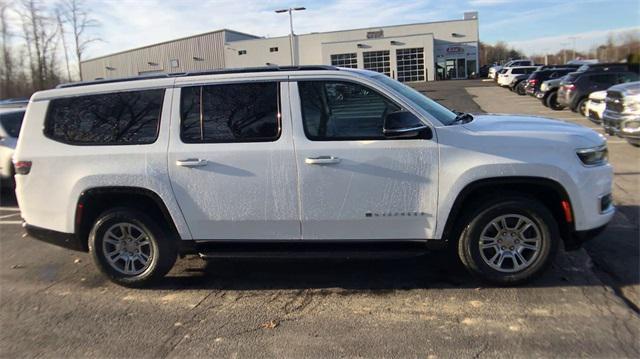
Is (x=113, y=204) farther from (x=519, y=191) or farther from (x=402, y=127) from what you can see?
(x=519, y=191)

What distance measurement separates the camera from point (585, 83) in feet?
58.4

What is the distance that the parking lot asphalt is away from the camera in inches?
145

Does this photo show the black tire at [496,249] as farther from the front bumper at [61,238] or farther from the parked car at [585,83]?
the parked car at [585,83]

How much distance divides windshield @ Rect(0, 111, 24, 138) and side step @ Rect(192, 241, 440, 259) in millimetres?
6398

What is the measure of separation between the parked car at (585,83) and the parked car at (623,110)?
7.04 metres

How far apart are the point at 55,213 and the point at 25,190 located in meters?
0.39

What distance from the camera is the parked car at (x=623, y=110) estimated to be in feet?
32.9

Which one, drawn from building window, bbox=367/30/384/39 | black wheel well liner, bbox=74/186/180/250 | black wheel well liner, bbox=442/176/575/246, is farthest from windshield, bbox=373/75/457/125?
building window, bbox=367/30/384/39

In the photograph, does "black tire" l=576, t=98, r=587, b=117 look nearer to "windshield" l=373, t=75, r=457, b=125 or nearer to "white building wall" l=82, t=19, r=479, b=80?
"windshield" l=373, t=75, r=457, b=125

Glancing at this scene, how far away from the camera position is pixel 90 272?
5.55 metres

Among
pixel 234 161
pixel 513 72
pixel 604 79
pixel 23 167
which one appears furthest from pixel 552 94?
pixel 23 167

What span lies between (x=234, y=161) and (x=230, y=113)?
1.43ft


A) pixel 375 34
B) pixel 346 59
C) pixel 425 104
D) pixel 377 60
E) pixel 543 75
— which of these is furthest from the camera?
pixel 375 34

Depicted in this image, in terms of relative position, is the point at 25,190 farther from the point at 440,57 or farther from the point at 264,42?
the point at 264,42
